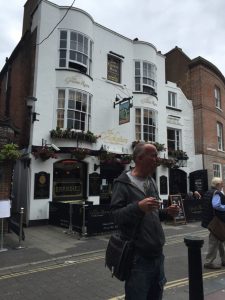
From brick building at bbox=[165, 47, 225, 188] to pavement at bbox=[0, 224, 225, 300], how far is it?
12.3 meters

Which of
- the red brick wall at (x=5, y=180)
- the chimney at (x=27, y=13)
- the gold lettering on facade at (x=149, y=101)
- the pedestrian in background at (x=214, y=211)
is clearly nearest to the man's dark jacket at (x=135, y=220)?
the pedestrian in background at (x=214, y=211)

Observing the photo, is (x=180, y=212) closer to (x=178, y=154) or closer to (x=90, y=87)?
(x=178, y=154)

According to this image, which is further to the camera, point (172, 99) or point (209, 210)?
point (172, 99)

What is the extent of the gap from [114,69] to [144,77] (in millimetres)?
1978

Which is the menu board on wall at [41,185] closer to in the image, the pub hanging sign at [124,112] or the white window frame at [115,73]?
the pub hanging sign at [124,112]

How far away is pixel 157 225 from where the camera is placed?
2.79m

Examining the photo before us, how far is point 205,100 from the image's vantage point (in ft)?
69.5

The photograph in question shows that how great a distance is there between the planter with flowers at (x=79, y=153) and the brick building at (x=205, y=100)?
9.31 metres

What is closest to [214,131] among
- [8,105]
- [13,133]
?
[8,105]

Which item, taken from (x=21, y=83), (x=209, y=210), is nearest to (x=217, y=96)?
(x=21, y=83)

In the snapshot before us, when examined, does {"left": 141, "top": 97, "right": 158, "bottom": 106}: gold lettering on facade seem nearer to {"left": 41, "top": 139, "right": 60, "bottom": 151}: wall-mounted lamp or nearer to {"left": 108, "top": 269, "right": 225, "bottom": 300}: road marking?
{"left": 41, "top": 139, "right": 60, "bottom": 151}: wall-mounted lamp

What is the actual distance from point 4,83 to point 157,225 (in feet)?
61.2

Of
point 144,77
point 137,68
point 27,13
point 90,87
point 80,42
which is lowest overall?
point 90,87

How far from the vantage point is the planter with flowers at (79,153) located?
13758mm
